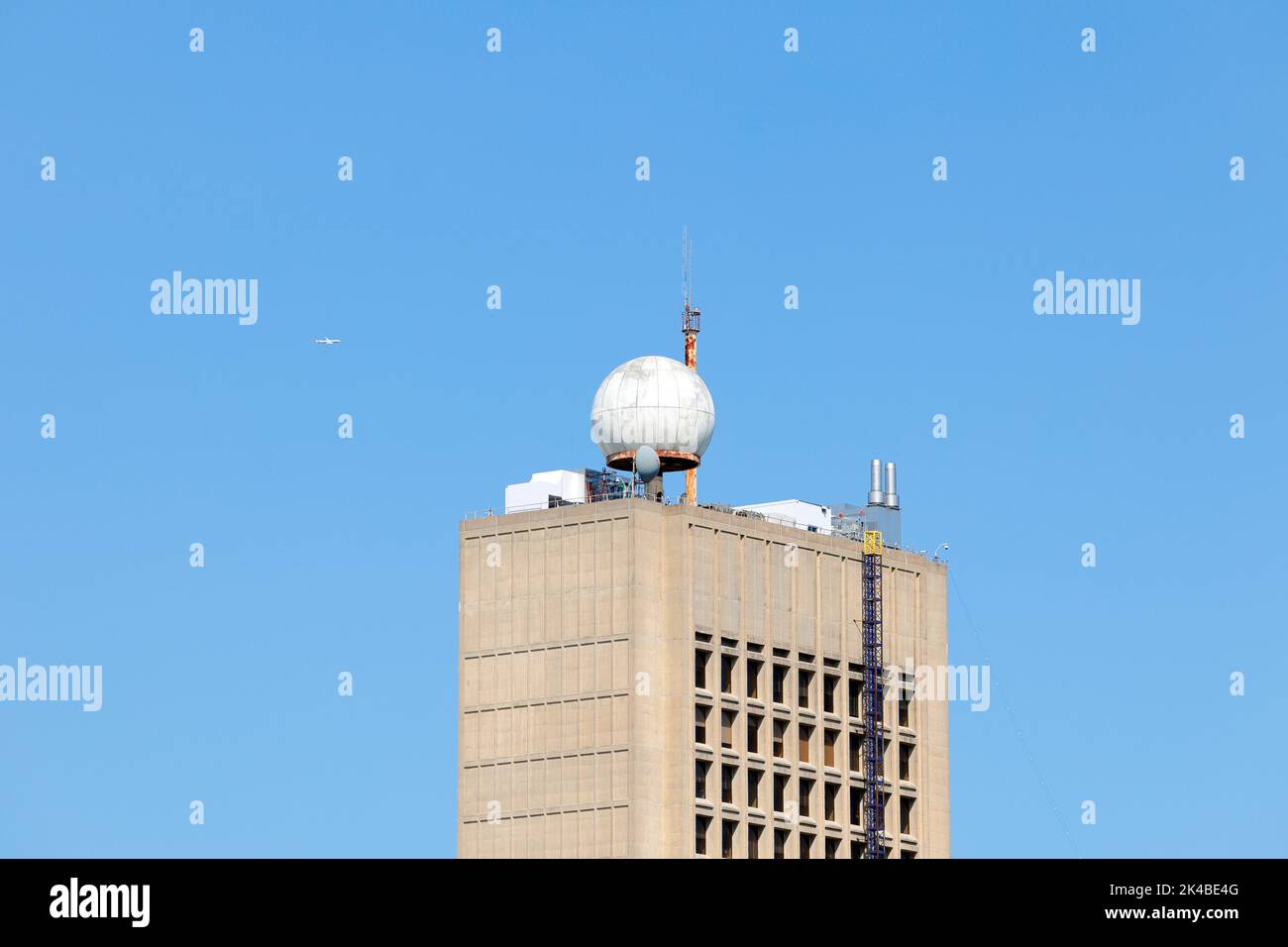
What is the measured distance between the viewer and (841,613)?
171 metres

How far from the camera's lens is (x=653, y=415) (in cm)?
16725

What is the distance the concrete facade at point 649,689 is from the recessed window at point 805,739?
8 cm

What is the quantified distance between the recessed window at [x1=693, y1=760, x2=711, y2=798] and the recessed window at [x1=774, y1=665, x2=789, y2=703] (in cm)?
762

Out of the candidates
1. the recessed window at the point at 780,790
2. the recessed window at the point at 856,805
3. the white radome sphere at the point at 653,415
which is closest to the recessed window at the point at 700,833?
the recessed window at the point at 780,790

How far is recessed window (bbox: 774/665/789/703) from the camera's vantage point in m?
166

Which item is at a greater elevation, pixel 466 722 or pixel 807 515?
pixel 807 515

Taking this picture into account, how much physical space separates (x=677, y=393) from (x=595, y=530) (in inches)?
428

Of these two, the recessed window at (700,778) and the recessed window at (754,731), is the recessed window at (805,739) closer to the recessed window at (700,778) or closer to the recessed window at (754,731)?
the recessed window at (754,731)

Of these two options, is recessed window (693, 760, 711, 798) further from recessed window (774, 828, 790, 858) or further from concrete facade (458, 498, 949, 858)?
recessed window (774, 828, 790, 858)

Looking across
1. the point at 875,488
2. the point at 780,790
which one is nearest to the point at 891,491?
the point at 875,488
